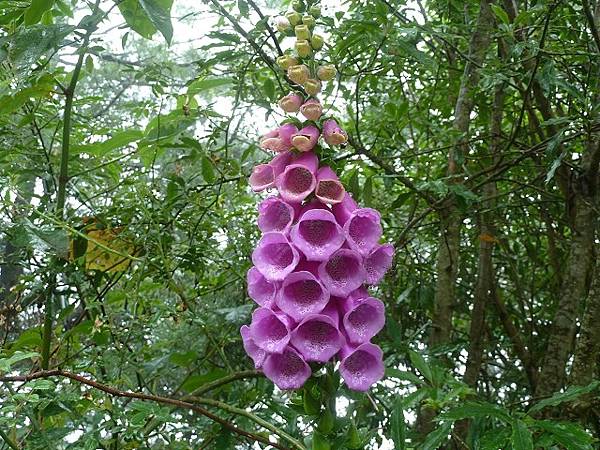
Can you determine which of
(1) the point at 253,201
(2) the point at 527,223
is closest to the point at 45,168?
(1) the point at 253,201

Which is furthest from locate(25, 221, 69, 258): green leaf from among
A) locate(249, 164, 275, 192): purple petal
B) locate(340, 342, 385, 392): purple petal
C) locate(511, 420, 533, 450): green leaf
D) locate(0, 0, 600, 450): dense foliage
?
locate(511, 420, 533, 450): green leaf

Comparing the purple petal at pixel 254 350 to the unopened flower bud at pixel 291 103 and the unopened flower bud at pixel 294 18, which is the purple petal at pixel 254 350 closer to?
the unopened flower bud at pixel 291 103

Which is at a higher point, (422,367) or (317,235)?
(317,235)

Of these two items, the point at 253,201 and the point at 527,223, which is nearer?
the point at 253,201

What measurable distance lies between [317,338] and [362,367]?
3.6 inches

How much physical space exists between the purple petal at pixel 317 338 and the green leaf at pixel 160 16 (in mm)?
603

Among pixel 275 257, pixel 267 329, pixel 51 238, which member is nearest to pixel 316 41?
pixel 275 257

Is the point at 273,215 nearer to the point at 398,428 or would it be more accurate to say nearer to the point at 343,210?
the point at 343,210

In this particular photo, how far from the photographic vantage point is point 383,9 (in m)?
1.63

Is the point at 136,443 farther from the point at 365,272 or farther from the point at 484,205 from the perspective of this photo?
the point at 484,205

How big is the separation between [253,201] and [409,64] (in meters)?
0.73

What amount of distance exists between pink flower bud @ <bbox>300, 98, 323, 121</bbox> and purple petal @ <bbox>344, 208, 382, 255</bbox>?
163 millimetres

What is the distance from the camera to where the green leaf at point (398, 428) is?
3.74ft

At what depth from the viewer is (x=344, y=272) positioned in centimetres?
101
